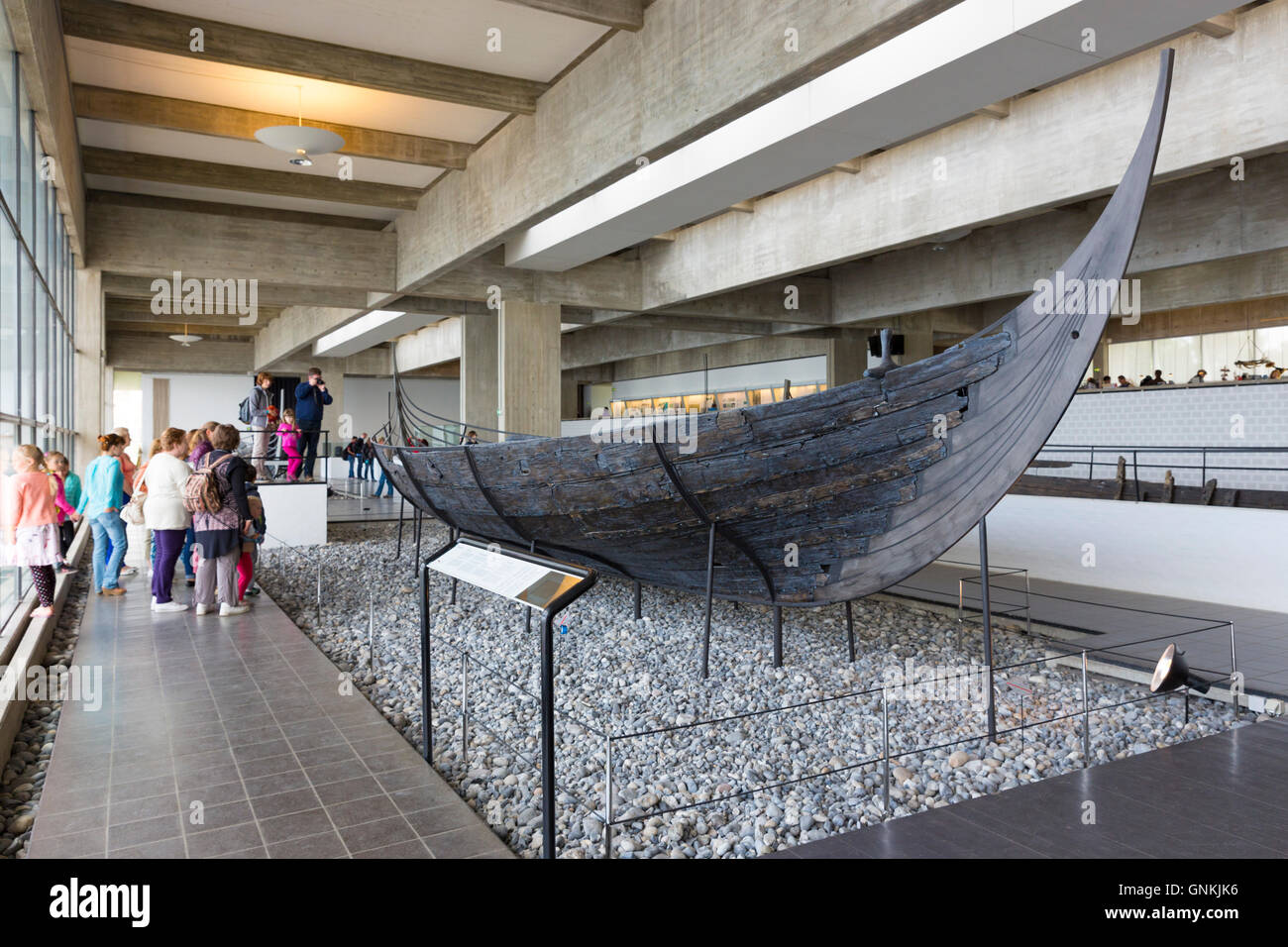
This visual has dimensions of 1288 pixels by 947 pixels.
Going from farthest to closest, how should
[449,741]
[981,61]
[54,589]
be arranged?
[54,589] < [981,61] < [449,741]

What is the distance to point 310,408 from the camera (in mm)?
10406

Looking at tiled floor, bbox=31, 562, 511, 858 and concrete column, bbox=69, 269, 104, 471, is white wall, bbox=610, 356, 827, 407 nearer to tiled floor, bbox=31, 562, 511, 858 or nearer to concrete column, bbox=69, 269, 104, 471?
concrete column, bbox=69, 269, 104, 471

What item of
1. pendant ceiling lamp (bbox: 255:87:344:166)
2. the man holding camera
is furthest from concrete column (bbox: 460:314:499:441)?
pendant ceiling lamp (bbox: 255:87:344:166)

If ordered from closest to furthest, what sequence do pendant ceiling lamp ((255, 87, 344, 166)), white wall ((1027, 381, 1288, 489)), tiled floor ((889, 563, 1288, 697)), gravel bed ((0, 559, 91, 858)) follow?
gravel bed ((0, 559, 91, 858)) → tiled floor ((889, 563, 1288, 697)) → pendant ceiling lamp ((255, 87, 344, 166)) → white wall ((1027, 381, 1288, 489))

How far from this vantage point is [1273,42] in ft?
17.6

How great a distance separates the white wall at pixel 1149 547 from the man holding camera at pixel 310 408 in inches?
297

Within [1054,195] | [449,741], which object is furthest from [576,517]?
[1054,195]

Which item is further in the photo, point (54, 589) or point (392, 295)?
point (392, 295)

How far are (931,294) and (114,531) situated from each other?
10.3m

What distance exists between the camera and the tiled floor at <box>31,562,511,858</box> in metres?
2.46

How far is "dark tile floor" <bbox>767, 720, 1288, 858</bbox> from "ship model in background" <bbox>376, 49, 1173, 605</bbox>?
3.75ft

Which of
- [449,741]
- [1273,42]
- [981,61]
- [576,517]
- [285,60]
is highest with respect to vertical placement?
[285,60]

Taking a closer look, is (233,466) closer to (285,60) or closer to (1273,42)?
(285,60)
